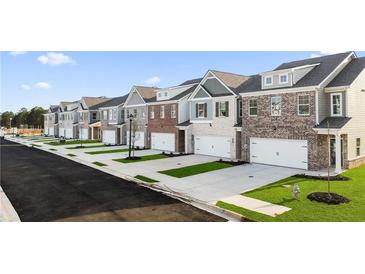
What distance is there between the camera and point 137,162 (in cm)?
2427

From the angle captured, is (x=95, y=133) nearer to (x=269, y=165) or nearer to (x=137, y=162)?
(x=137, y=162)

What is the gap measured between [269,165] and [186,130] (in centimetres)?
1065

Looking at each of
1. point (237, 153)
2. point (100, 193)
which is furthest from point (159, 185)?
point (237, 153)

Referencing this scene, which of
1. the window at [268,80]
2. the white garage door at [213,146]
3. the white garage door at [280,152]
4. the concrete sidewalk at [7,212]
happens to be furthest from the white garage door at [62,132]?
the window at [268,80]

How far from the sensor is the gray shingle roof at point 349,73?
1900 centimetres

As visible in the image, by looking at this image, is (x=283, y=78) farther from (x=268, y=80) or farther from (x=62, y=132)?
(x=62, y=132)

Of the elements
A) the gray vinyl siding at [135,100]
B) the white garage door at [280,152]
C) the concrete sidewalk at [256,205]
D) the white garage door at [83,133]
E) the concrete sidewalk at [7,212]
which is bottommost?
the concrete sidewalk at [7,212]

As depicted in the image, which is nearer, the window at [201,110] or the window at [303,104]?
the window at [303,104]

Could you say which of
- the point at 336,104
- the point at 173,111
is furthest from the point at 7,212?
the point at 173,111

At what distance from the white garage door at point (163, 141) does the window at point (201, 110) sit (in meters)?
4.58

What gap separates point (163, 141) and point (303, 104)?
17.7m

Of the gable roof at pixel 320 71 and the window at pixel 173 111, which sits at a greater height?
the gable roof at pixel 320 71

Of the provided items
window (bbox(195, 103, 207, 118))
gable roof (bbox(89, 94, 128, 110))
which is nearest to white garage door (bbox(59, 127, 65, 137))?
gable roof (bbox(89, 94, 128, 110))

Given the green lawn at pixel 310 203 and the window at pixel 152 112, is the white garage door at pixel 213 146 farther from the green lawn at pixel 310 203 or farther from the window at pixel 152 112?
the green lawn at pixel 310 203
